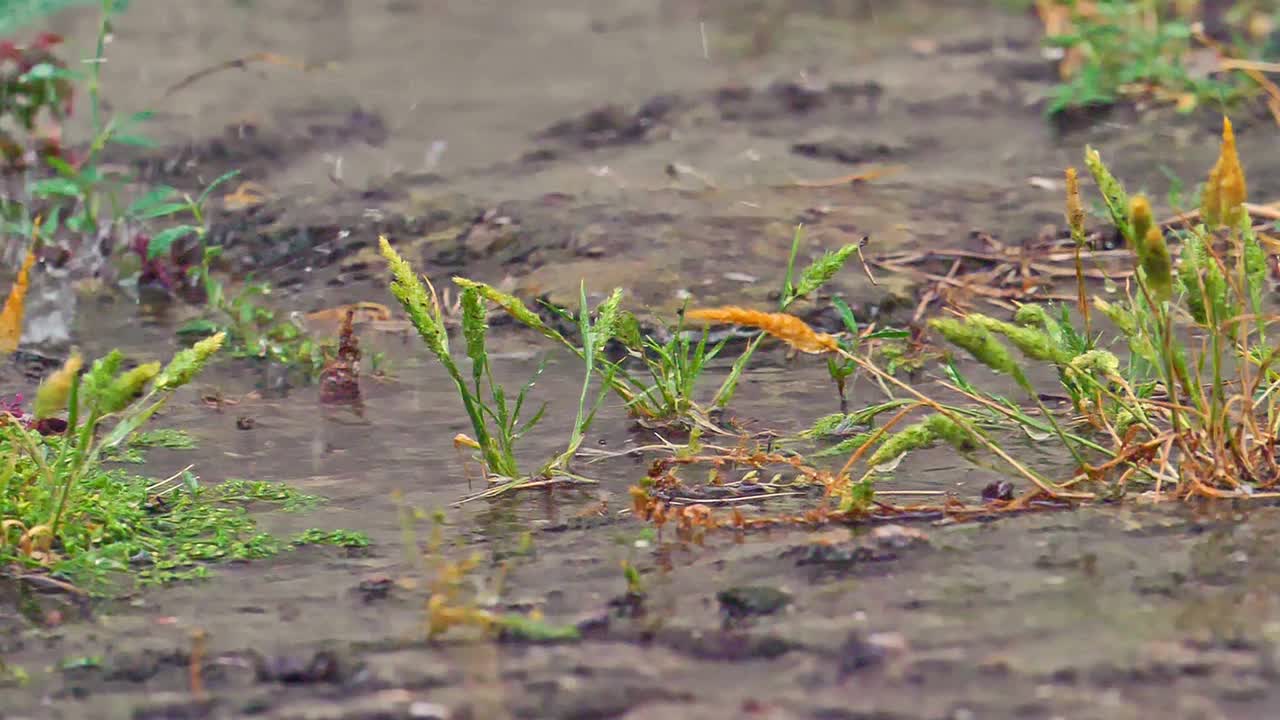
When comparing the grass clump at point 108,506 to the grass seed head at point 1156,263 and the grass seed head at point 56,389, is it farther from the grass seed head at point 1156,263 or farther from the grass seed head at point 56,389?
the grass seed head at point 1156,263

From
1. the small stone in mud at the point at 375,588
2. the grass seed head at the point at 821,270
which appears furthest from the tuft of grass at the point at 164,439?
the grass seed head at the point at 821,270

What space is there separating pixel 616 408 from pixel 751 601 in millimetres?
1088

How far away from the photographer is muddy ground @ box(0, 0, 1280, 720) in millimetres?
1666

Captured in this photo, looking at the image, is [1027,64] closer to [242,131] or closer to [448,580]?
[242,131]

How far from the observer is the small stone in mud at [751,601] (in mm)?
1822

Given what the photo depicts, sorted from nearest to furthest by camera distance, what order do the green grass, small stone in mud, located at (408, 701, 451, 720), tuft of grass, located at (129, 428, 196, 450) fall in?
small stone in mud, located at (408, 701, 451, 720)
tuft of grass, located at (129, 428, 196, 450)
the green grass

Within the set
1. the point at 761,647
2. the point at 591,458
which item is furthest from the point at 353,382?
the point at 761,647

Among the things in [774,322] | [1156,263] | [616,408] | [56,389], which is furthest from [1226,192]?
A: [56,389]

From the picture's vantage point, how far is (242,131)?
5.14m

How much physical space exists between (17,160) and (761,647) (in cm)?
341

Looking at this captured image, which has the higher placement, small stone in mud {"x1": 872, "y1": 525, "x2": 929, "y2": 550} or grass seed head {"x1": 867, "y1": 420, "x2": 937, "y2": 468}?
grass seed head {"x1": 867, "y1": 420, "x2": 937, "y2": 468}

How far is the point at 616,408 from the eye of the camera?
288 cm

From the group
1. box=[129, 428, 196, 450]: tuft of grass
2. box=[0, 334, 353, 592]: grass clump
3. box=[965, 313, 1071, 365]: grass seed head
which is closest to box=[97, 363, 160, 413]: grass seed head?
box=[0, 334, 353, 592]: grass clump

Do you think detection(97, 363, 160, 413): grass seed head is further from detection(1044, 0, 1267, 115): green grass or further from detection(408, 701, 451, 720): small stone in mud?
detection(1044, 0, 1267, 115): green grass
